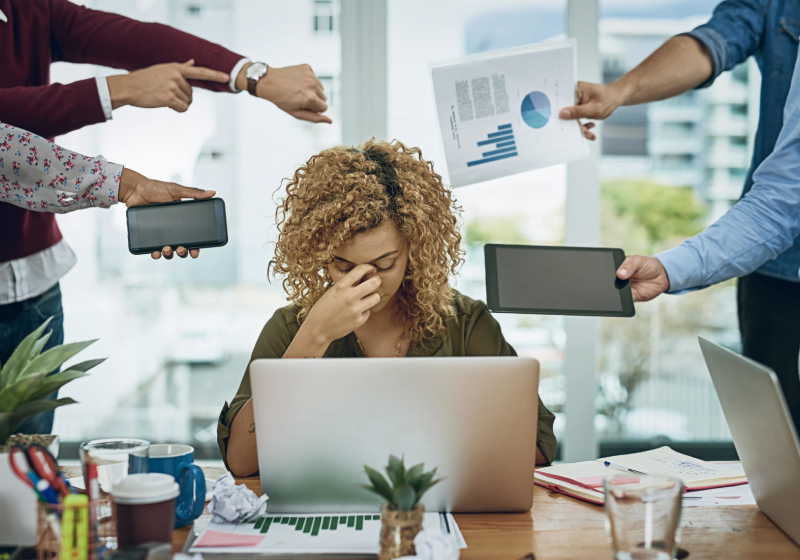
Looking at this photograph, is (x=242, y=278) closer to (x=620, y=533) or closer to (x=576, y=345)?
(x=576, y=345)

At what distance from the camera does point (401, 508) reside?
2.83 feet

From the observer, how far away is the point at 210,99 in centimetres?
271

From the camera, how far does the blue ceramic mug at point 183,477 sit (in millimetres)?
1003

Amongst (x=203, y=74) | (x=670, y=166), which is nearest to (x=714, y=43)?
(x=670, y=166)

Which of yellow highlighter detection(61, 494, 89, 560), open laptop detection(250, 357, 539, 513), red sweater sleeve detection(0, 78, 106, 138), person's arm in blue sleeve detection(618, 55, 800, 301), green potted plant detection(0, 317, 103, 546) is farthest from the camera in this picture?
person's arm in blue sleeve detection(618, 55, 800, 301)

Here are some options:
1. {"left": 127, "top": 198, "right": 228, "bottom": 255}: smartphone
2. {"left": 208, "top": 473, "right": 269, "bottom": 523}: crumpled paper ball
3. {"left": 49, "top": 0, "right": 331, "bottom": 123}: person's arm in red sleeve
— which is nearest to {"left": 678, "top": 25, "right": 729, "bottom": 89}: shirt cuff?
{"left": 49, "top": 0, "right": 331, "bottom": 123}: person's arm in red sleeve

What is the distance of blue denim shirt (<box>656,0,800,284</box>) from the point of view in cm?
170

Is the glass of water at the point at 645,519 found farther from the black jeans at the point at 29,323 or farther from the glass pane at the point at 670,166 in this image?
the glass pane at the point at 670,166

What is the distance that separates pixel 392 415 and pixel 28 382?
50 centimetres

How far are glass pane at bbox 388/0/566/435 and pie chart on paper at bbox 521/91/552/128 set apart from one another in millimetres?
923

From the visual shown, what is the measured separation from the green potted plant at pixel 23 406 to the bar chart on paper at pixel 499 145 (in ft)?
3.83

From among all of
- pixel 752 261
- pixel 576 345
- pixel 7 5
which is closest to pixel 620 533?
pixel 752 261

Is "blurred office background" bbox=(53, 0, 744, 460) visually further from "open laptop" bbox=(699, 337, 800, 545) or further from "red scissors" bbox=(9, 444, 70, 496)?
"red scissors" bbox=(9, 444, 70, 496)

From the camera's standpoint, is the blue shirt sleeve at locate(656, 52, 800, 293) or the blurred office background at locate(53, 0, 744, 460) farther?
the blurred office background at locate(53, 0, 744, 460)
